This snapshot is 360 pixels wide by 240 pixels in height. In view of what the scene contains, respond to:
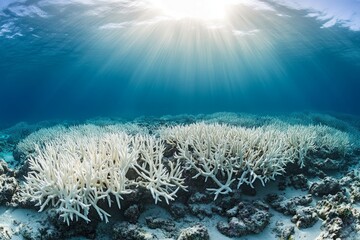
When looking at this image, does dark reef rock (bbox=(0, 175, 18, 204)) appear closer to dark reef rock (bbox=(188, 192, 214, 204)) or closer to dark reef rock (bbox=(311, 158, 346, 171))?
dark reef rock (bbox=(188, 192, 214, 204))

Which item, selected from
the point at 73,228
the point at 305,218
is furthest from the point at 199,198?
the point at 73,228

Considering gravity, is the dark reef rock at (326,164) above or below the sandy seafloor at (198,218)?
below

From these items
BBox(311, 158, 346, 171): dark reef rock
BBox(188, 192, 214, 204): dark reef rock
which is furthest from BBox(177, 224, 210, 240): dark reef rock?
BBox(311, 158, 346, 171): dark reef rock

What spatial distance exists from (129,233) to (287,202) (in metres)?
2.98

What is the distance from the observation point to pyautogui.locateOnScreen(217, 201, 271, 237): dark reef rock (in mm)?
4449

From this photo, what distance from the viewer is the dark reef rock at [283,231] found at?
4.39 meters

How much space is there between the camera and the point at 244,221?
15.1 ft

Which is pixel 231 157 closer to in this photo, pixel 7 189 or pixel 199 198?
pixel 199 198

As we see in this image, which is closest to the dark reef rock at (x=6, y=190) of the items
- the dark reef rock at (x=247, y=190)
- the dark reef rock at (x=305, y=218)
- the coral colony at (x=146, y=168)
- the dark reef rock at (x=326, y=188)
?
the coral colony at (x=146, y=168)

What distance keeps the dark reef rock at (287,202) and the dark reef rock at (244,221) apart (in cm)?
42

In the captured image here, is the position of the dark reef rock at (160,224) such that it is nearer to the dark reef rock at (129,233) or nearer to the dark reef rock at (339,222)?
the dark reef rock at (129,233)

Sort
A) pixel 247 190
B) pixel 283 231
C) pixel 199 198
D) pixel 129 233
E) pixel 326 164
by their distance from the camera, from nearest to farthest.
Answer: pixel 129 233 → pixel 283 231 → pixel 199 198 → pixel 247 190 → pixel 326 164

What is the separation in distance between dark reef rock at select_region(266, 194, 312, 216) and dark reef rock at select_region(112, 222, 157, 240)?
2.43 m

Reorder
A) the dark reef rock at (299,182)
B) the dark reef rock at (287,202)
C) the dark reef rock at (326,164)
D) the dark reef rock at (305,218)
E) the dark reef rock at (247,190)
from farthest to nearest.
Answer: the dark reef rock at (326,164) → the dark reef rock at (299,182) → the dark reef rock at (247,190) → the dark reef rock at (287,202) → the dark reef rock at (305,218)
